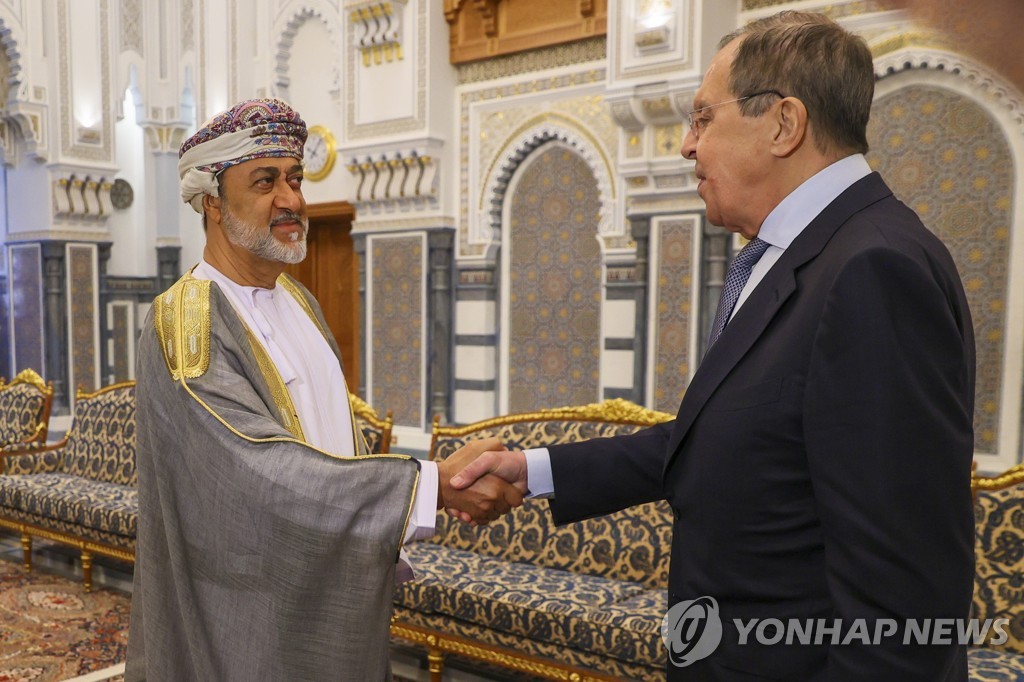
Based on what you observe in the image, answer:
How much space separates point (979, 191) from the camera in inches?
171

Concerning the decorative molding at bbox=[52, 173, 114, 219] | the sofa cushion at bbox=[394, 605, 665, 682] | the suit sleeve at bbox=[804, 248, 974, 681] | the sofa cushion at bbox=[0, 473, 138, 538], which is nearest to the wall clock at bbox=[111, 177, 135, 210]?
the decorative molding at bbox=[52, 173, 114, 219]

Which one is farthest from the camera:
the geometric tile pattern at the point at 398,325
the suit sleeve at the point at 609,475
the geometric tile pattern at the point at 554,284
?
the geometric tile pattern at the point at 398,325

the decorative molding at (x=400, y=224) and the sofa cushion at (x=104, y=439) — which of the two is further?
the decorative molding at (x=400, y=224)

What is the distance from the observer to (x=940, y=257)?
0.95 metres

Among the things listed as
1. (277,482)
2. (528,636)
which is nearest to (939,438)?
(277,482)

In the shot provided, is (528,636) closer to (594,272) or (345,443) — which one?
(345,443)

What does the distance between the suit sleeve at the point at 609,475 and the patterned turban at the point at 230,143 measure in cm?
85

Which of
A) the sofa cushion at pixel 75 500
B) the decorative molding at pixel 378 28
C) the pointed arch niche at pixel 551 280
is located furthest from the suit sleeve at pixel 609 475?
the decorative molding at pixel 378 28

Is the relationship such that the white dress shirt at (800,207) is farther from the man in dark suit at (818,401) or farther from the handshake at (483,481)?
the handshake at (483,481)

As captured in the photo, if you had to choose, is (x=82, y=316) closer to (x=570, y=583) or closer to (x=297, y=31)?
(x=297, y=31)

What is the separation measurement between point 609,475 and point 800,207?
0.65 metres

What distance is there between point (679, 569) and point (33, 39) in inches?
330

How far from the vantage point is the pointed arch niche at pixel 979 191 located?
14.0 ft

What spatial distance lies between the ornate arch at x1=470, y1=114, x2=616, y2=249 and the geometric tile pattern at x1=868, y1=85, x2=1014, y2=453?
5.90ft
